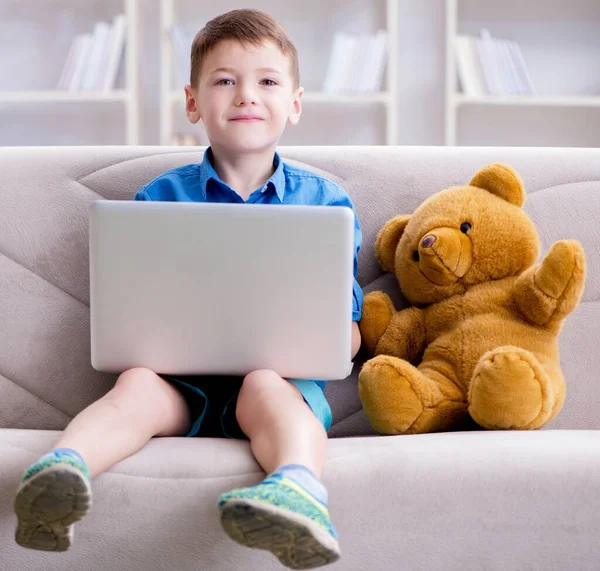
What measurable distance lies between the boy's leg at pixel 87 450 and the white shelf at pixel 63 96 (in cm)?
202

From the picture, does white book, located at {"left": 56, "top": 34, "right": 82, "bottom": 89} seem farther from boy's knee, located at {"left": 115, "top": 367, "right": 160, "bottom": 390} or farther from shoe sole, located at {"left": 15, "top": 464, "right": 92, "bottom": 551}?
shoe sole, located at {"left": 15, "top": 464, "right": 92, "bottom": 551}

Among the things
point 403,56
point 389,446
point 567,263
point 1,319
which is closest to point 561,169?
point 567,263

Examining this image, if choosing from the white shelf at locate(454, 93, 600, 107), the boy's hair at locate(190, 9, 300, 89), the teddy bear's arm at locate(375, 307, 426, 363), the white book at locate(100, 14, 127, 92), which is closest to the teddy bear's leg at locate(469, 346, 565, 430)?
the teddy bear's arm at locate(375, 307, 426, 363)

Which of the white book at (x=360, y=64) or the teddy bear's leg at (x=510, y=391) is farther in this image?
the white book at (x=360, y=64)

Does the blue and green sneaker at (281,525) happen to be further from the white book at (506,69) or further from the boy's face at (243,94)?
the white book at (506,69)

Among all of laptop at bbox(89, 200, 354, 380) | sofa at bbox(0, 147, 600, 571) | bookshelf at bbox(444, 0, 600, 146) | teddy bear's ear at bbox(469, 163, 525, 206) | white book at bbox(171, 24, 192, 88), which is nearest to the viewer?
sofa at bbox(0, 147, 600, 571)

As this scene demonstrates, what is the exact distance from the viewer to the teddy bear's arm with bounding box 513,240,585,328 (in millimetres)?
1187

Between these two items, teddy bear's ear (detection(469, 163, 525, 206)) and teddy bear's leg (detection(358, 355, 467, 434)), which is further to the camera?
teddy bear's ear (detection(469, 163, 525, 206))

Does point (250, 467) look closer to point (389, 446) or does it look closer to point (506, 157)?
point (389, 446)

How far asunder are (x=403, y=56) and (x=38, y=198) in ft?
6.74

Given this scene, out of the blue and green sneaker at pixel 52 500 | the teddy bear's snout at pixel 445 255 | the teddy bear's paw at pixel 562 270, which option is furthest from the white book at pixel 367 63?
the blue and green sneaker at pixel 52 500

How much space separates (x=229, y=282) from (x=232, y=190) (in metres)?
0.41

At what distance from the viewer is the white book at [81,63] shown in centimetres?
303

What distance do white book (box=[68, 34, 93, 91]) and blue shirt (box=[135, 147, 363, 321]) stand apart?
1755mm
